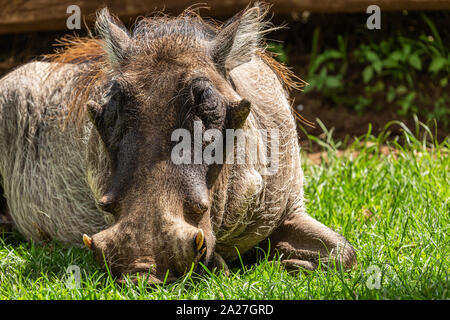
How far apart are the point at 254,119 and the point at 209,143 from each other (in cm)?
64

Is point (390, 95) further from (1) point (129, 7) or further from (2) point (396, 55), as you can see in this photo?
(1) point (129, 7)

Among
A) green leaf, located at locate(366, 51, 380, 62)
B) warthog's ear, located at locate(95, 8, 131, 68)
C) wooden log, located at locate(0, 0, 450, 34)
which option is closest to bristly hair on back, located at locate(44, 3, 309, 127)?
warthog's ear, located at locate(95, 8, 131, 68)

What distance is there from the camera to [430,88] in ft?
22.4

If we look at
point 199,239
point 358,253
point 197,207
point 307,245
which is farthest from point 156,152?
point 358,253

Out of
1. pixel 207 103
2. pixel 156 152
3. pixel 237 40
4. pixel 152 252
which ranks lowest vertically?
pixel 152 252

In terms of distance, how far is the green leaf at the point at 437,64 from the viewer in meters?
6.60

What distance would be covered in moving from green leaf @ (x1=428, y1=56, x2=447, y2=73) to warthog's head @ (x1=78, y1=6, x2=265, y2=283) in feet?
12.0

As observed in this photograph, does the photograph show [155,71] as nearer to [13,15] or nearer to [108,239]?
[108,239]

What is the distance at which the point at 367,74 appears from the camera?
681cm

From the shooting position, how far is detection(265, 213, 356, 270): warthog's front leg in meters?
3.53

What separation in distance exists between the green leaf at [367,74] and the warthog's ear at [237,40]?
350 centimetres

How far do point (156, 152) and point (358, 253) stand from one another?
137cm

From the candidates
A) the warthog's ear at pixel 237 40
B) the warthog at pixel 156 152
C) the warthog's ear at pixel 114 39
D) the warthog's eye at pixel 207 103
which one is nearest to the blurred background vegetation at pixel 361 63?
the warthog at pixel 156 152

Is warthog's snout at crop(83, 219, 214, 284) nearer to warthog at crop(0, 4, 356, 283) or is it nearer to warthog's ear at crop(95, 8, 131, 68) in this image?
warthog at crop(0, 4, 356, 283)
